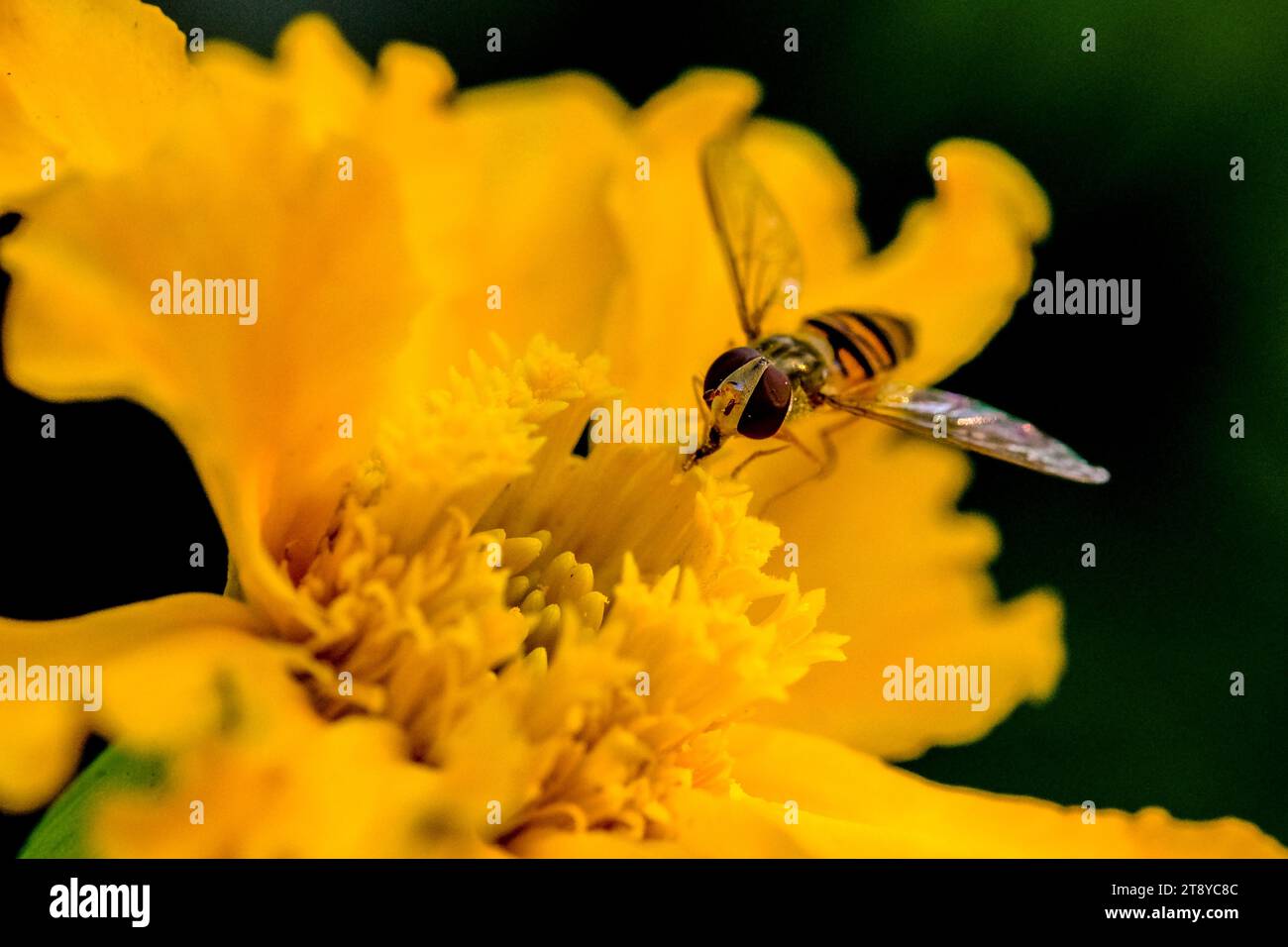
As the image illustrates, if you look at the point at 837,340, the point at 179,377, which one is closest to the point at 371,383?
the point at 179,377

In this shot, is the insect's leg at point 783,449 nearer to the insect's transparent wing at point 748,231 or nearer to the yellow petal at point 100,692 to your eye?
the insect's transparent wing at point 748,231

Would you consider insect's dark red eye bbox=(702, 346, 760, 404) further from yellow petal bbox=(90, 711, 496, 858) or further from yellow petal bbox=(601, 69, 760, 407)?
yellow petal bbox=(90, 711, 496, 858)

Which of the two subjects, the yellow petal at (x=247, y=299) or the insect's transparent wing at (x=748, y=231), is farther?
the insect's transparent wing at (x=748, y=231)

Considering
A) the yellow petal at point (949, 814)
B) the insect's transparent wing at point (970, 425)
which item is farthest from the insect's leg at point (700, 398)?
the yellow petal at point (949, 814)

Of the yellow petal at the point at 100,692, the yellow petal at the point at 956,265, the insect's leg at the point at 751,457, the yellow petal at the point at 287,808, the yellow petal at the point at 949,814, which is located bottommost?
the yellow petal at the point at 949,814

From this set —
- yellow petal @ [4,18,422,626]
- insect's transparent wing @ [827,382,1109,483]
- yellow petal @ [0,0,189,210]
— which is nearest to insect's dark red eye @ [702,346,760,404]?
insect's transparent wing @ [827,382,1109,483]
